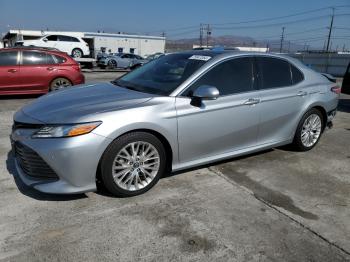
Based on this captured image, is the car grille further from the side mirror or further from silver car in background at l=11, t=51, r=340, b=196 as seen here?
the side mirror

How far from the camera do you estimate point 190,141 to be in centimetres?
417

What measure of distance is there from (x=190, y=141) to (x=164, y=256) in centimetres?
155

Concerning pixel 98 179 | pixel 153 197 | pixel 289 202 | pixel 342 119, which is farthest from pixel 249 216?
pixel 342 119

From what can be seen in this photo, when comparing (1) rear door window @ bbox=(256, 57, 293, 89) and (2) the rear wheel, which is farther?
(2) the rear wheel

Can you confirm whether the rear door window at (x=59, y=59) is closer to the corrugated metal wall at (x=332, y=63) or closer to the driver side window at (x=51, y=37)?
the driver side window at (x=51, y=37)

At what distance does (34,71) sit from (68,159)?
7.46 metres

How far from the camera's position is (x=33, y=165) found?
11.8 feet

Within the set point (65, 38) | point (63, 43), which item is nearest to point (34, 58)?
point (63, 43)

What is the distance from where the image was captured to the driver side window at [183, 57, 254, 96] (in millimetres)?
4336

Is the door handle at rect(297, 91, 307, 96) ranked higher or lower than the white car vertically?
higher

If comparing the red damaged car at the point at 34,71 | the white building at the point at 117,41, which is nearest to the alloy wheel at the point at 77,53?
the red damaged car at the point at 34,71

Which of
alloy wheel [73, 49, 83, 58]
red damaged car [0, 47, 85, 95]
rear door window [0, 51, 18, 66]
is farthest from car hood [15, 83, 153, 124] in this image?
alloy wheel [73, 49, 83, 58]

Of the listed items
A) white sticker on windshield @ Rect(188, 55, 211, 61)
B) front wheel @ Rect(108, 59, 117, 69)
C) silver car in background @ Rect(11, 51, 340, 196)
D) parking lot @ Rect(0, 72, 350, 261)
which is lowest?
front wheel @ Rect(108, 59, 117, 69)

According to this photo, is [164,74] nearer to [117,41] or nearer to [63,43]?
[63,43]
